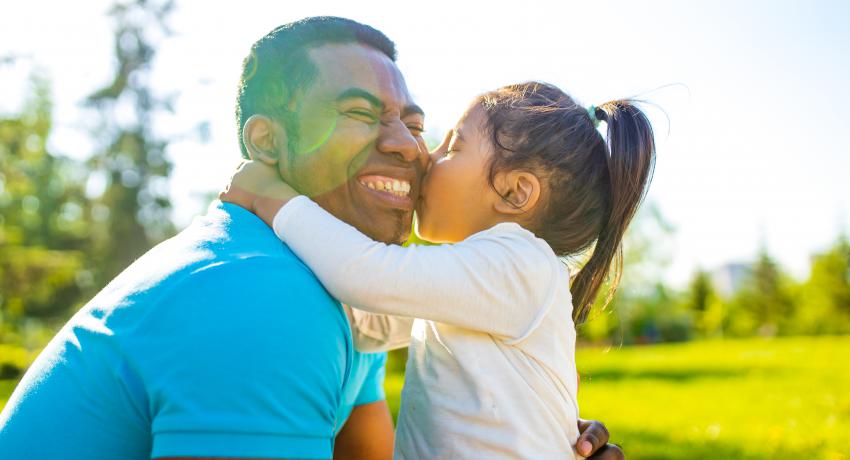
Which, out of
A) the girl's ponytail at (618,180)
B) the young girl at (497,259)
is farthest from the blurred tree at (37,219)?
the girl's ponytail at (618,180)

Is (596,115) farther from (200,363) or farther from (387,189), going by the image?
(200,363)

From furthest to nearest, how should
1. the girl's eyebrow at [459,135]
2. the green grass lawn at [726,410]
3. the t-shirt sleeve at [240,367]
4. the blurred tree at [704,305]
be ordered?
1. the blurred tree at [704,305]
2. the green grass lawn at [726,410]
3. the girl's eyebrow at [459,135]
4. the t-shirt sleeve at [240,367]

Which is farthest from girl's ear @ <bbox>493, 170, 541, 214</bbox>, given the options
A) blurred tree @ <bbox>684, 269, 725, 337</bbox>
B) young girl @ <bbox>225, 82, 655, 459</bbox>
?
blurred tree @ <bbox>684, 269, 725, 337</bbox>

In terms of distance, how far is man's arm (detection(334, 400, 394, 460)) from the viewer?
324cm

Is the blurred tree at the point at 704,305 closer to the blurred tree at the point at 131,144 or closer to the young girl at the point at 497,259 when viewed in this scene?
the blurred tree at the point at 131,144

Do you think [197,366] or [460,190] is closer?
[197,366]

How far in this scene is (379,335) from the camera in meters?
3.11

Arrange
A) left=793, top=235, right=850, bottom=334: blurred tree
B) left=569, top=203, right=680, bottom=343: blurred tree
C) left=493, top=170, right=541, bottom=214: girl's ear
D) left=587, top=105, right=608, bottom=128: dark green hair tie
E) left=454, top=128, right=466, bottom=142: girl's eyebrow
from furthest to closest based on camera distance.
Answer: left=793, top=235, right=850, bottom=334: blurred tree → left=569, top=203, right=680, bottom=343: blurred tree → left=587, top=105, right=608, bottom=128: dark green hair tie → left=454, top=128, right=466, bottom=142: girl's eyebrow → left=493, top=170, right=541, bottom=214: girl's ear

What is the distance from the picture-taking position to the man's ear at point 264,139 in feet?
9.23

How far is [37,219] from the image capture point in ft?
106

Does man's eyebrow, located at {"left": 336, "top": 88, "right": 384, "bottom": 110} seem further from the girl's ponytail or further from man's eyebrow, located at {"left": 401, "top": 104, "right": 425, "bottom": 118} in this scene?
the girl's ponytail

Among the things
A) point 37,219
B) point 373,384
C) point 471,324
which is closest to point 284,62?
point 471,324

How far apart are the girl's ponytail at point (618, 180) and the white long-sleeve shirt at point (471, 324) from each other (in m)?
0.53

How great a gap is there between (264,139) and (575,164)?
1.23m
